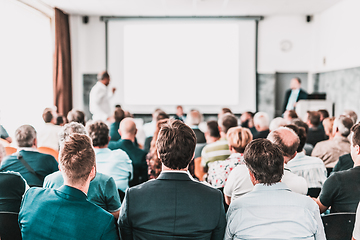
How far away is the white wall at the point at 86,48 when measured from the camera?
809 cm

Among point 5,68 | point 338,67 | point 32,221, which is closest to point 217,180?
point 32,221

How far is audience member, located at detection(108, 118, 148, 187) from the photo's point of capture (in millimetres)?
3205

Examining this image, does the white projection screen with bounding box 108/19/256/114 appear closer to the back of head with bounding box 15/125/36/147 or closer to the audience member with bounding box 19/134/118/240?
the back of head with bounding box 15/125/36/147

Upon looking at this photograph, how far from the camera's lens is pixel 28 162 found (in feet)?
8.12

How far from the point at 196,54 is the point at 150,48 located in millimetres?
1164

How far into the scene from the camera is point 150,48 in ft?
26.6

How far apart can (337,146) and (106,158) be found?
2.21 meters

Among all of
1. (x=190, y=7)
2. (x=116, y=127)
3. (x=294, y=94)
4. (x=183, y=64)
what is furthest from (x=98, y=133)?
(x=294, y=94)

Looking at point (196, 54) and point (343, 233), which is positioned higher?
point (196, 54)

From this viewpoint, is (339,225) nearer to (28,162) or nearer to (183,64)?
(28,162)

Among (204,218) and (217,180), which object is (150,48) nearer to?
(217,180)

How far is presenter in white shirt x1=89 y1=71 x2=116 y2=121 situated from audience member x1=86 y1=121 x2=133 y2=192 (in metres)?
2.89

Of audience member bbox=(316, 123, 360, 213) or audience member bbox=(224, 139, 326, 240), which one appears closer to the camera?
audience member bbox=(224, 139, 326, 240)

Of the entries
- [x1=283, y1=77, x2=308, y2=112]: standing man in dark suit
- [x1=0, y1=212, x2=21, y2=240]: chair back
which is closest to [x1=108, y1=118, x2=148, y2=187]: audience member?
[x1=0, y1=212, x2=21, y2=240]: chair back
